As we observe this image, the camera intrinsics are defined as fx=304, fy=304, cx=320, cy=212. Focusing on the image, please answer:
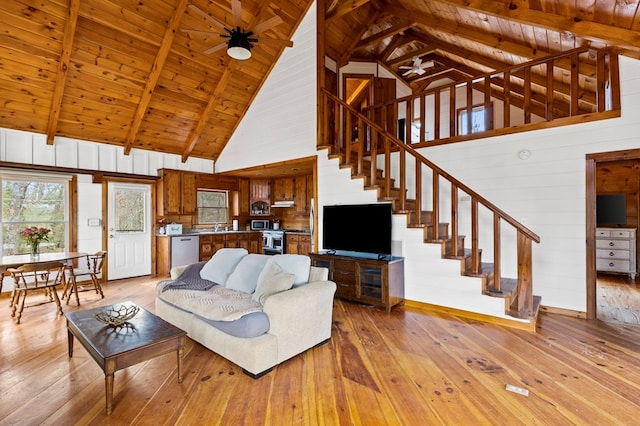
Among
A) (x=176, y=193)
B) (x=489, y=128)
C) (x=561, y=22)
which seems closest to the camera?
(x=561, y=22)

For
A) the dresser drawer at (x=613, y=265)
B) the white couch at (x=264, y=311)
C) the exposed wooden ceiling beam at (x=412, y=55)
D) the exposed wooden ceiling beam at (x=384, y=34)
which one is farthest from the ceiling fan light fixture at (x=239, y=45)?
the dresser drawer at (x=613, y=265)

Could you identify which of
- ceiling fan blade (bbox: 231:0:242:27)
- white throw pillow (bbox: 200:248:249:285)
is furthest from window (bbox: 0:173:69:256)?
ceiling fan blade (bbox: 231:0:242:27)

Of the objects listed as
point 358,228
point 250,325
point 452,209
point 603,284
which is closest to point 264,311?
point 250,325

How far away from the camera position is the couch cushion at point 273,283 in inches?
109

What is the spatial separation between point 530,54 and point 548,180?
6.79 feet

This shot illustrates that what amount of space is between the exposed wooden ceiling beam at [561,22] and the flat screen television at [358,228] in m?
2.66

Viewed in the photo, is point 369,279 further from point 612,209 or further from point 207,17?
point 612,209

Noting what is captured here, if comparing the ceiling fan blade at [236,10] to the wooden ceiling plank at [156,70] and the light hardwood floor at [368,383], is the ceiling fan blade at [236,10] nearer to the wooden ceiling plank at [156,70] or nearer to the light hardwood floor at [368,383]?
the wooden ceiling plank at [156,70]

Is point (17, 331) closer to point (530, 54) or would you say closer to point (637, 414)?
point (637, 414)

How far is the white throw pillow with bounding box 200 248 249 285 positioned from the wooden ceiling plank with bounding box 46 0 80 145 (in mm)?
3752

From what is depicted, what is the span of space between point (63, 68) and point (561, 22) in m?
6.58

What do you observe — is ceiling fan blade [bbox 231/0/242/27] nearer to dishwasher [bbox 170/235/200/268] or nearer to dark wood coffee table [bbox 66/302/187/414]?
dark wood coffee table [bbox 66/302/187/414]

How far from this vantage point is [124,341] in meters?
2.14

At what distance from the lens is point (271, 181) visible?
841cm
